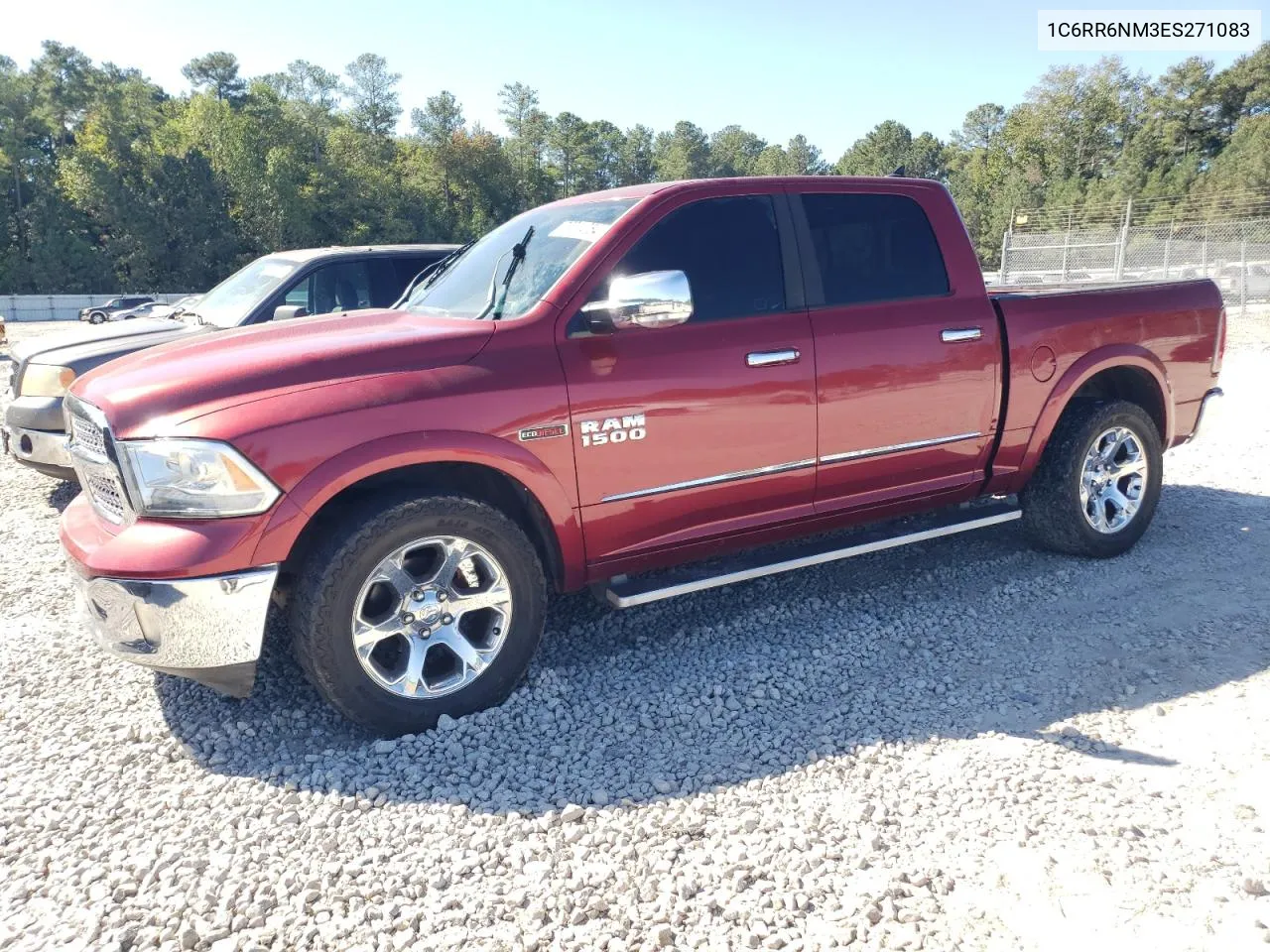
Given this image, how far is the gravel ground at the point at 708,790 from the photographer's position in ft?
7.73

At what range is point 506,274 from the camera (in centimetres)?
387

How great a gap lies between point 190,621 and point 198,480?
46 centimetres

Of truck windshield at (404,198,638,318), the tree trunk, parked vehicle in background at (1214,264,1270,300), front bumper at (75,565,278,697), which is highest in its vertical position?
the tree trunk

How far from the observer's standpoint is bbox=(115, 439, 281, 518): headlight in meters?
2.86

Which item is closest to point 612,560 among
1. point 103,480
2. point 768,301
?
point 768,301

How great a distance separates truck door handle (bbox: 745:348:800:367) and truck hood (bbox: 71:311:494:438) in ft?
3.56

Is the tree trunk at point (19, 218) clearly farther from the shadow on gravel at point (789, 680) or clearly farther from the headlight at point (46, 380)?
the shadow on gravel at point (789, 680)

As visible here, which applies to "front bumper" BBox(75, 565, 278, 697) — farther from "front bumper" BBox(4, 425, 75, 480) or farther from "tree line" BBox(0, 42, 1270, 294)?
"tree line" BBox(0, 42, 1270, 294)

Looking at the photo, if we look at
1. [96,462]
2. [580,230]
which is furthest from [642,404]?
[96,462]

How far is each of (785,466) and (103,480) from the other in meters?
2.67

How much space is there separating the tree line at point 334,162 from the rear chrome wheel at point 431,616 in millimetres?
40797

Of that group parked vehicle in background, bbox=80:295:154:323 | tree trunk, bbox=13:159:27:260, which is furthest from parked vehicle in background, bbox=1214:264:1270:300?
tree trunk, bbox=13:159:27:260

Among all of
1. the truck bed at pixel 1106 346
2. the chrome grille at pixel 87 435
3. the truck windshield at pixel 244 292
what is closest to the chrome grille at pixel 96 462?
the chrome grille at pixel 87 435

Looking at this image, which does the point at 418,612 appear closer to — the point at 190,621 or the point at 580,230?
the point at 190,621
